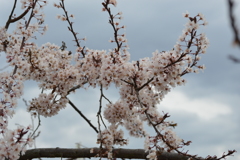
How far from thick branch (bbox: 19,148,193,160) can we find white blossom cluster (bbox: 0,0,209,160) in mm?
206

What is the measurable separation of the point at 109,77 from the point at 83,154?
1.34 meters

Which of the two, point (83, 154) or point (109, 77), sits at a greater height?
point (109, 77)

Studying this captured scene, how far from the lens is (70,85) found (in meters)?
4.71

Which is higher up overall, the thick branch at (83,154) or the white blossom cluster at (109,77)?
the white blossom cluster at (109,77)

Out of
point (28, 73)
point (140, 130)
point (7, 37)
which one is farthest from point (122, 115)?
point (7, 37)

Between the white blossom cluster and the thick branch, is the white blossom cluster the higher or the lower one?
the higher one

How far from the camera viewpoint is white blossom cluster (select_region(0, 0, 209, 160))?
3.72 metres

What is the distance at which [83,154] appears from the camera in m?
4.57

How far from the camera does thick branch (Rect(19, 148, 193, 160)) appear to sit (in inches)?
165

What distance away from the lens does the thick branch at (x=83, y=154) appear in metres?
4.18

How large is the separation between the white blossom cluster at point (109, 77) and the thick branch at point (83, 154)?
0.21 metres

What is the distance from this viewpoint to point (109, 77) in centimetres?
410

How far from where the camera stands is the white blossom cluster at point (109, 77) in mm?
3717

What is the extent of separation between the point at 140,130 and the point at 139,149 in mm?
964
